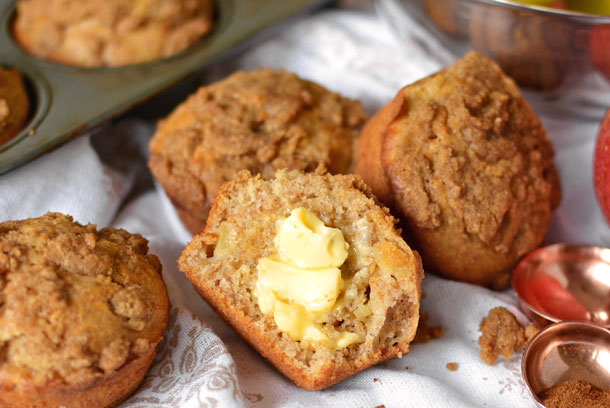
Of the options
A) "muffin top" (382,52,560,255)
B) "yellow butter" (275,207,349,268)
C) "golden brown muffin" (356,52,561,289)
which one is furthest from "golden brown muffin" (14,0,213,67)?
"yellow butter" (275,207,349,268)

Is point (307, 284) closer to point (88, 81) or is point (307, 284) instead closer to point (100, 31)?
point (88, 81)

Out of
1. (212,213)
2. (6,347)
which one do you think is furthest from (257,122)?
(6,347)

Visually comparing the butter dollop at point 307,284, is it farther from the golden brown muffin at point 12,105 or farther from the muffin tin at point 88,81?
the golden brown muffin at point 12,105

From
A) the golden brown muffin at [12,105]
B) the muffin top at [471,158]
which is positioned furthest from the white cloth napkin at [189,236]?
Answer: the muffin top at [471,158]

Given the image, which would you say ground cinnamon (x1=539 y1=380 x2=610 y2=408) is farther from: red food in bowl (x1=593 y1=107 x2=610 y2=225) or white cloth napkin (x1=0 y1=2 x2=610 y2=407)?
red food in bowl (x1=593 y1=107 x2=610 y2=225)

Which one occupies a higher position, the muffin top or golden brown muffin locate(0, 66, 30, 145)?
the muffin top

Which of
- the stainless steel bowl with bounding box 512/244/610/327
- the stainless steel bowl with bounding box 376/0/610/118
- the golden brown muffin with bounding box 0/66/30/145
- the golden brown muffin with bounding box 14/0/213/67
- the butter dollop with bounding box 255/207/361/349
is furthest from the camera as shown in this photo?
the golden brown muffin with bounding box 14/0/213/67
